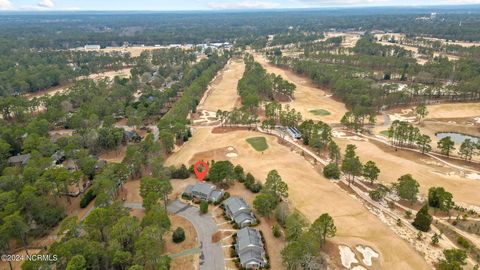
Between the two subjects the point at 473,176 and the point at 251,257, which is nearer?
the point at 251,257

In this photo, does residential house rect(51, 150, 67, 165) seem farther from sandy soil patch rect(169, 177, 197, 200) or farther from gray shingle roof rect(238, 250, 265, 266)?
gray shingle roof rect(238, 250, 265, 266)

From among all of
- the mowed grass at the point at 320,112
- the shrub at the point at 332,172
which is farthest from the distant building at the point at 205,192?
the mowed grass at the point at 320,112

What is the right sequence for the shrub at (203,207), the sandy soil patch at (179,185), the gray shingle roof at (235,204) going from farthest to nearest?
1. the sandy soil patch at (179,185)
2. the shrub at (203,207)
3. the gray shingle roof at (235,204)

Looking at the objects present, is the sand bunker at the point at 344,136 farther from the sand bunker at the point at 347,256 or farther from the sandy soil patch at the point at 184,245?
the sandy soil patch at the point at 184,245

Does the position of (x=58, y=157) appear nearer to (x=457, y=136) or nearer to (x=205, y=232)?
(x=205, y=232)

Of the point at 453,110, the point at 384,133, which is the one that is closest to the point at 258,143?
the point at 384,133

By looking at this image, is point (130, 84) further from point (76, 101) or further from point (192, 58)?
point (192, 58)

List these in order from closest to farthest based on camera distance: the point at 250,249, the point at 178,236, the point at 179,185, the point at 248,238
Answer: the point at 250,249 → the point at 248,238 → the point at 178,236 → the point at 179,185

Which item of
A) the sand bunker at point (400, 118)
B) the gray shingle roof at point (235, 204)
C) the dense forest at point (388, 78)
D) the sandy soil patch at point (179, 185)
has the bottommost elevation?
the sandy soil patch at point (179, 185)
